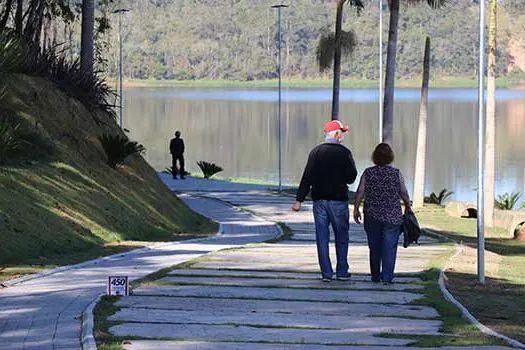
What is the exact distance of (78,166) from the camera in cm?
1995

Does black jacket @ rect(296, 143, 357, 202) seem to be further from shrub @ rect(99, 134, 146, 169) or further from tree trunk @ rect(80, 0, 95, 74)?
tree trunk @ rect(80, 0, 95, 74)

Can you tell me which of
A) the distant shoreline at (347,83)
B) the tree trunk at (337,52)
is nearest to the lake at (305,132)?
the distant shoreline at (347,83)

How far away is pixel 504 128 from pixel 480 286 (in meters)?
85.5

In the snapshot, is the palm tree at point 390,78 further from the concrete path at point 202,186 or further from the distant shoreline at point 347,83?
the distant shoreline at point 347,83

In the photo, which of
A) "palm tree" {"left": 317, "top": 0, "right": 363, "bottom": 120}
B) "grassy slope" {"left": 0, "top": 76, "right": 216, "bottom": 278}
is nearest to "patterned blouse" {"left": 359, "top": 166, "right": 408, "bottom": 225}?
"grassy slope" {"left": 0, "top": 76, "right": 216, "bottom": 278}

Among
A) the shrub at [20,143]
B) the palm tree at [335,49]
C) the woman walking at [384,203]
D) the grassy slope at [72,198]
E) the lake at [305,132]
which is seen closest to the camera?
the woman walking at [384,203]

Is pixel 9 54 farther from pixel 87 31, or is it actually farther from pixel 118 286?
pixel 87 31

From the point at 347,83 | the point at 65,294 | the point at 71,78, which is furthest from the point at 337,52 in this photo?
the point at 347,83

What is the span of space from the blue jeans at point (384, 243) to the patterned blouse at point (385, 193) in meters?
0.07

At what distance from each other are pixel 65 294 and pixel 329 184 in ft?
9.51

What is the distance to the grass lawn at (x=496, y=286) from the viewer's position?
10.9 meters

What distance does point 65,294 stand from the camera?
1125 cm

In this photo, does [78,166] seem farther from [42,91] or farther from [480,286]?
Result: [480,286]

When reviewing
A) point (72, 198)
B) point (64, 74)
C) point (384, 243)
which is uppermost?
point (64, 74)
